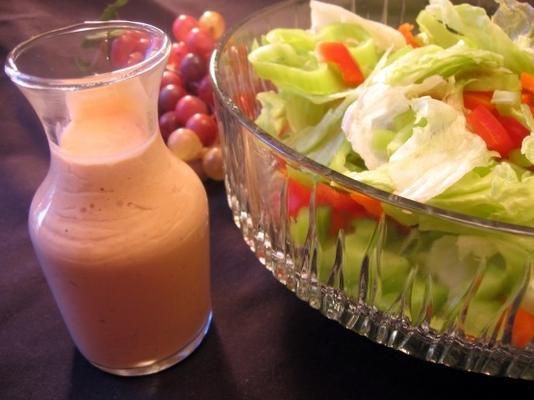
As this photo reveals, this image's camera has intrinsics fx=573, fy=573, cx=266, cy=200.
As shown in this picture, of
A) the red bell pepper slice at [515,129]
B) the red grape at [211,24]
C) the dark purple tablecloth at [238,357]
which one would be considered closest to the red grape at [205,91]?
the red grape at [211,24]

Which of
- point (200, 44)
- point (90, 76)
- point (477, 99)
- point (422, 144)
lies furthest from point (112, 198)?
point (200, 44)

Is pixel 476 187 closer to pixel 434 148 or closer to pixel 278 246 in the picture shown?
pixel 434 148

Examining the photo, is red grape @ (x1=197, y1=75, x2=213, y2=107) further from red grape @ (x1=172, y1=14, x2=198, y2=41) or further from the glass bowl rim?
the glass bowl rim

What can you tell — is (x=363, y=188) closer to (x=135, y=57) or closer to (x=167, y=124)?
(x=135, y=57)

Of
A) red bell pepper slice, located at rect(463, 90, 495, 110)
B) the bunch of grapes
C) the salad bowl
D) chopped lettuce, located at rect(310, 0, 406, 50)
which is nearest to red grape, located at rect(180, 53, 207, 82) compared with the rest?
the bunch of grapes

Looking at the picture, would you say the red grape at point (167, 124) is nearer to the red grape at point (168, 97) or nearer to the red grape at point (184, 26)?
the red grape at point (168, 97)
